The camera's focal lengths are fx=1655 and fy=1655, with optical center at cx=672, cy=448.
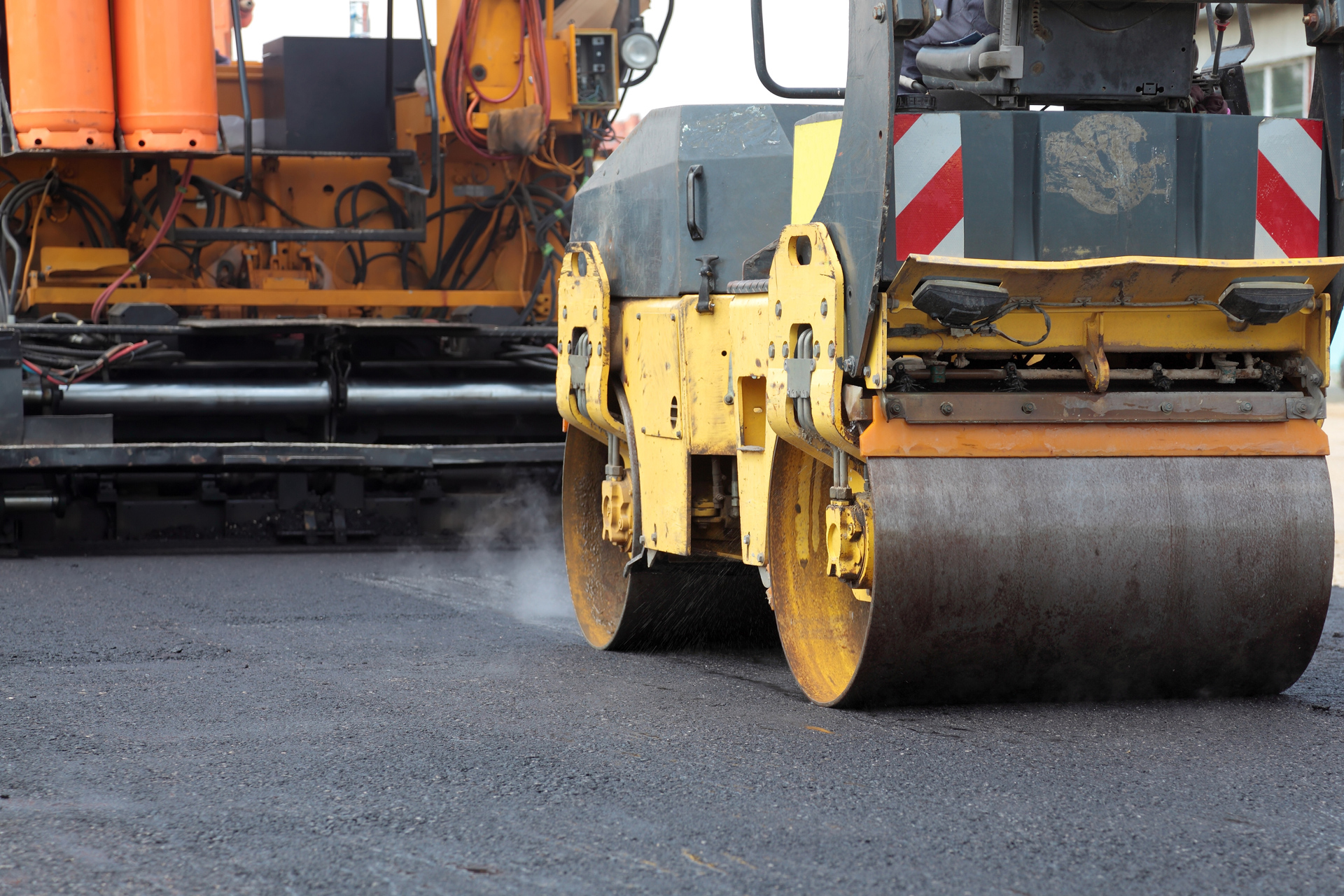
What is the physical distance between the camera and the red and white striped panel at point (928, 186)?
130 inches

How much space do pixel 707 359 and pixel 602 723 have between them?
0.98 meters

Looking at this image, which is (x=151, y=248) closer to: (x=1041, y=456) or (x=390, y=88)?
(x=390, y=88)

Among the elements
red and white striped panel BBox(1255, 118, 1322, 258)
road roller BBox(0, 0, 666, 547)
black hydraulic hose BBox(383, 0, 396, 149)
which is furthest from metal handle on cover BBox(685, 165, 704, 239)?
black hydraulic hose BBox(383, 0, 396, 149)

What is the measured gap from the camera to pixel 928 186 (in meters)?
3.31

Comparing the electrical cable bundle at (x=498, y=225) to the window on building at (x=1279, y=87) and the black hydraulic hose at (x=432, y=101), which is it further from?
the window on building at (x=1279, y=87)

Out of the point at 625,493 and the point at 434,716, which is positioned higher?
the point at 625,493

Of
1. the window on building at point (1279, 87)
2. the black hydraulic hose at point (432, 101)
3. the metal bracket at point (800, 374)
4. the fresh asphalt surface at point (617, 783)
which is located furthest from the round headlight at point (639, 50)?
the window on building at point (1279, 87)

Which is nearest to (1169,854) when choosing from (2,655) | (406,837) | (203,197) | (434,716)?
(406,837)

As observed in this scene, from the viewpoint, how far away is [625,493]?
4.62m

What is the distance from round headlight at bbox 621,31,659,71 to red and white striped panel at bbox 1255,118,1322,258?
448 cm

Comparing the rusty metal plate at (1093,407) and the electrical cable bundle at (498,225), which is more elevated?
the electrical cable bundle at (498,225)

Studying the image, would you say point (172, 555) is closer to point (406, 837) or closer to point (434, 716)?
point (434, 716)

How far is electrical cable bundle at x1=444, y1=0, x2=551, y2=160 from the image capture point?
24.3ft

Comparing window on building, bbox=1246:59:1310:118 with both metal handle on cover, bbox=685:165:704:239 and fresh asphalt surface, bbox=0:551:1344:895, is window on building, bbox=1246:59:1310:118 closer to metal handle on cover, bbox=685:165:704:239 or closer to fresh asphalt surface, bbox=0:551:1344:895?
fresh asphalt surface, bbox=0:551:1344:895
